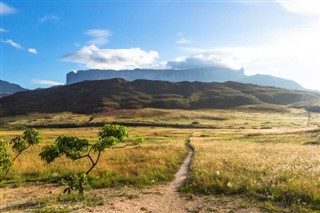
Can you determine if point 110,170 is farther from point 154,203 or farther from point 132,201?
point 154,203

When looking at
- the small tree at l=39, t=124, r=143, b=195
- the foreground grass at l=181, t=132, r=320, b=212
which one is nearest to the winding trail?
the foreground grass at l=181, t=132, r=320, b=212

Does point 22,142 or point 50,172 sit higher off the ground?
point 22,142

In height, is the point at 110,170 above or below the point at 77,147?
below

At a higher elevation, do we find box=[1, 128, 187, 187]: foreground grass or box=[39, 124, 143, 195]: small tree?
box=[39, 124, 143, 195]: small tree

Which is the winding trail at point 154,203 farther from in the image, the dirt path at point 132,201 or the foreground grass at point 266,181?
the foreground grass at point 266,181

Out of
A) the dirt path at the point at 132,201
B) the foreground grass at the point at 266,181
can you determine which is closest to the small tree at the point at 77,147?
the dirt path at the point at 132,201

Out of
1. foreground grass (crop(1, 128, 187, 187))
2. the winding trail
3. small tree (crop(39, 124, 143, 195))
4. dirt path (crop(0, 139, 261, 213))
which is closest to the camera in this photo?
dirt path (crop(0, 139, 261, 213))

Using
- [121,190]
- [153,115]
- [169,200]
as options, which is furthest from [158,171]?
[153,115]

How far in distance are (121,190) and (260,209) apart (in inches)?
379

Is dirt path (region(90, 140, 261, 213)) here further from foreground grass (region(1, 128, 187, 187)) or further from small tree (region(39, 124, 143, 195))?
foreground grass (region(1, 128, 187, 187))

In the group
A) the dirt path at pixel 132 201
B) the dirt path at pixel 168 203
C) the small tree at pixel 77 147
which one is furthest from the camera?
the small tree at pixel 77 147

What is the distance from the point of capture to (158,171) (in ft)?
92.2

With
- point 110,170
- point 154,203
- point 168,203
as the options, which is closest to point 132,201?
point 154,203

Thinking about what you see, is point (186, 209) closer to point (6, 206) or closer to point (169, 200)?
point (169, 200)
